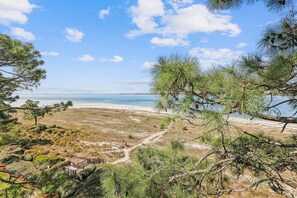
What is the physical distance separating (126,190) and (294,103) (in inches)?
122

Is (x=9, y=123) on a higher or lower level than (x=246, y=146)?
lower

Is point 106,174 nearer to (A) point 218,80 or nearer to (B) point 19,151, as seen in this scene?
(A) point 218,80

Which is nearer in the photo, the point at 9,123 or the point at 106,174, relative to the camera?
the point at 106,174

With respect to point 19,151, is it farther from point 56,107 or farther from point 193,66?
point 193,66

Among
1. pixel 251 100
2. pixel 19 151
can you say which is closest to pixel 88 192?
pixel 251 100

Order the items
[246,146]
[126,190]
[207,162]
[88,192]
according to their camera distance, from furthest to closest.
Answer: [88,192]
[207,162]
[246,146]
[126,190]

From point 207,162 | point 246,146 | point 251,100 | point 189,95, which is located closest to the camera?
point 251,100

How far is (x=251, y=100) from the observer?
1.83 metres

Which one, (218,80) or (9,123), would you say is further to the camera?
(9,123)

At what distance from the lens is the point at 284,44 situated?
10.9 feet

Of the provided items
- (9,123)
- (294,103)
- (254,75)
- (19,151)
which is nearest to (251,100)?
(254,75)

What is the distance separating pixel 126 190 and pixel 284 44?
2954mm

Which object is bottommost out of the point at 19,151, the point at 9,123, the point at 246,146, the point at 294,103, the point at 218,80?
the point at 19,151

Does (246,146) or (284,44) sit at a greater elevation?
(284,44)
